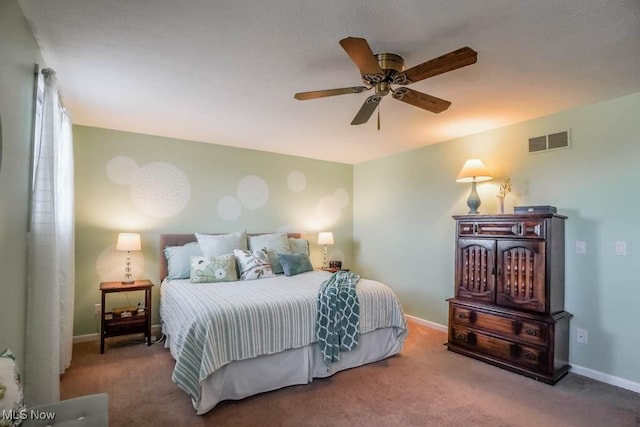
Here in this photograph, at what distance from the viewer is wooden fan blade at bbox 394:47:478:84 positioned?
5.65 ft

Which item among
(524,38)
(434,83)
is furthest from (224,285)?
(524,38)

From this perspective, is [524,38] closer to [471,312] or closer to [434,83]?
[434,83]

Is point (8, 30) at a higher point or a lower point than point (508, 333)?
higher

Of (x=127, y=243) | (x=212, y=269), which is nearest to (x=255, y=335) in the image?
(x=212, y=269)

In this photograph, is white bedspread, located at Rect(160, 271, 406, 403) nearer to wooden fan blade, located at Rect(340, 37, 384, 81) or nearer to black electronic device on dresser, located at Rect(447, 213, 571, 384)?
black electronic device on dresser, located at Rect(447, 213, 571, 384)

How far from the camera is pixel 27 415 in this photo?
1368 millimetres

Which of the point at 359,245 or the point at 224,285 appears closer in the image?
the point at 224,285

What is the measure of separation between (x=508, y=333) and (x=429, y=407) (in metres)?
1.19

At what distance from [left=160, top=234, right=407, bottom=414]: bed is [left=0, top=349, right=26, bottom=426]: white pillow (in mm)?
1073

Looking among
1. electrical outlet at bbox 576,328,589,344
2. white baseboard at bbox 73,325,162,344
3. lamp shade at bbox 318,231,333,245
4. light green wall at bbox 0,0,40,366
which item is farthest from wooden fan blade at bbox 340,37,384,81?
white baseboard at bbox 73,325,162,344

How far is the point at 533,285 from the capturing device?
3.00m

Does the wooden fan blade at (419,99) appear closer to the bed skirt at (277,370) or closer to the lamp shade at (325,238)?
the bed skirt at (277,370)

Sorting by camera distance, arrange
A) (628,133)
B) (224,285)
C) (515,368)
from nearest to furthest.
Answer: (628,133)
(515,368)
(224,285)

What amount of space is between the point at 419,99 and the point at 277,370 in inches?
91.3
